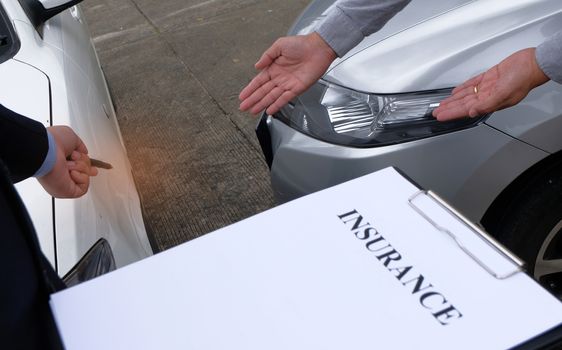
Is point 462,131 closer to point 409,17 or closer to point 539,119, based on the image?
point 539,119

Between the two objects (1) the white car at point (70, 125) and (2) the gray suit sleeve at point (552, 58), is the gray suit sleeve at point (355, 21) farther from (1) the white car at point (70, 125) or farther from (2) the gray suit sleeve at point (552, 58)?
(1) the white car at point (70, 125)

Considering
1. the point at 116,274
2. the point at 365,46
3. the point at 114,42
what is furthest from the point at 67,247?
the point at 114,42


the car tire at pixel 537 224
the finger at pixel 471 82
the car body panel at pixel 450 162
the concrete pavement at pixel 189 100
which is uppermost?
the finger at pixel 471 82

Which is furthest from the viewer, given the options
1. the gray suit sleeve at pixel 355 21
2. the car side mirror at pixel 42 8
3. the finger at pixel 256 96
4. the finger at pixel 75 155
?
the car side mirror at pixel 42 8

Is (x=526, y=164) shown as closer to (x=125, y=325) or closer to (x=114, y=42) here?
(x=125, y=325)

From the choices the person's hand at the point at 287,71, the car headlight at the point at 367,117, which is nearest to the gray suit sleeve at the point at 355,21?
the person's hand at the point at 287,71

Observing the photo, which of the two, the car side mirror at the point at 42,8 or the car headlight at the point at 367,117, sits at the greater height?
the car side mirror at the point at 42,8

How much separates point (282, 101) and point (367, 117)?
0.32 meters

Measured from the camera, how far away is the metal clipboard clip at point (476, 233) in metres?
0.96

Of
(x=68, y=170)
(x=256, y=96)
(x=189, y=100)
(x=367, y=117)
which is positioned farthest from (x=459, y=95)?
(x=189, y=100)

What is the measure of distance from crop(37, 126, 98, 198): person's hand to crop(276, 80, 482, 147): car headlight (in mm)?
798

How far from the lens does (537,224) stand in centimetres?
189

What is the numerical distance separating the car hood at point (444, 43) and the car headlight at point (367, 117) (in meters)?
0.03

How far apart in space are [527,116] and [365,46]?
62 cm
